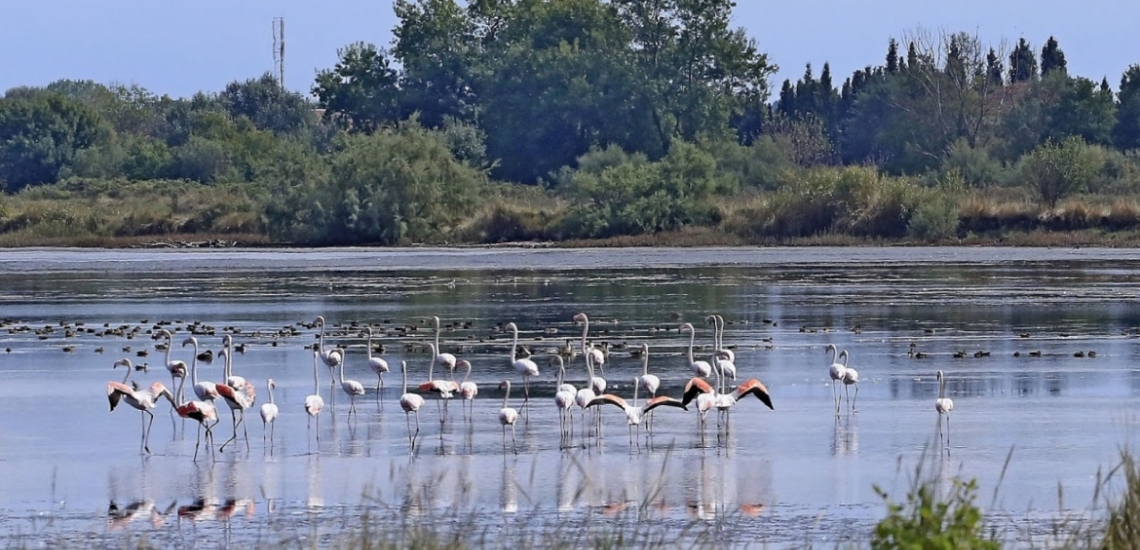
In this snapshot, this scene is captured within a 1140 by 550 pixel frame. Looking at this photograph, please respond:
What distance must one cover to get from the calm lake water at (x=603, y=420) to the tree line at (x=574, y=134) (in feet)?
85.6

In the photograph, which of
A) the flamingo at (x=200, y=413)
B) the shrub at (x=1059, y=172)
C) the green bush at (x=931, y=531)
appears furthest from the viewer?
the shrub at (x=1059, y=172)

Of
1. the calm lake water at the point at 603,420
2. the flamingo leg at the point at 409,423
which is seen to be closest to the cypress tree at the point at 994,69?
the calm lake water at the point at 603,420

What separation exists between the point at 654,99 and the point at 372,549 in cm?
8359

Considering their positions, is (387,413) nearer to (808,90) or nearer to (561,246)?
(561,246)

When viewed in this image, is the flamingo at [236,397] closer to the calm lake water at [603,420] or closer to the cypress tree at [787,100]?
the calm lake water at [603,420]

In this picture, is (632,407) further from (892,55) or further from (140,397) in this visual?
(892,55)

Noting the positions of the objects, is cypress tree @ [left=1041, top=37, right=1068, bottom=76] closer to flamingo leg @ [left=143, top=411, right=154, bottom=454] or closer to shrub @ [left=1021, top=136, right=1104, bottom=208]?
shrub @ [left=1021, top=136, right=1104, bottom=208]

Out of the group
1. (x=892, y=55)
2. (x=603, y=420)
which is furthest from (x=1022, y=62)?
(x=603, y=420)

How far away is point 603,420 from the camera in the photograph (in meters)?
16.9

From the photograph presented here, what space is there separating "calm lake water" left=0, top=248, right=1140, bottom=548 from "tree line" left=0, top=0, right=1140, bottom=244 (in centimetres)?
2608

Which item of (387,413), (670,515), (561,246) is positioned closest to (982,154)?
(561,246)

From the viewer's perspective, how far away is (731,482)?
518 inches

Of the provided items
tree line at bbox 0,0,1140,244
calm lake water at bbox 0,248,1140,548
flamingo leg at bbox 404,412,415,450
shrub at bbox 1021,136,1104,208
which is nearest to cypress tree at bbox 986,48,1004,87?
tree line at bbox 0,0,1140,244

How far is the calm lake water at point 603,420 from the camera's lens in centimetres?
1182
